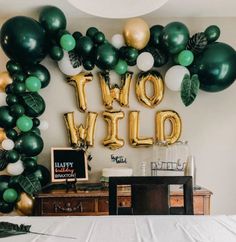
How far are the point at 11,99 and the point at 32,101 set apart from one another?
6.4 inches

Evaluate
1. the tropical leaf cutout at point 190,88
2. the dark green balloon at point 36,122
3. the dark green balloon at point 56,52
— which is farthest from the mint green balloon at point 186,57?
the dark green balloon at point 36,122

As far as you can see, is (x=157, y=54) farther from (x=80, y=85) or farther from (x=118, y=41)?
(x=80, y=85)

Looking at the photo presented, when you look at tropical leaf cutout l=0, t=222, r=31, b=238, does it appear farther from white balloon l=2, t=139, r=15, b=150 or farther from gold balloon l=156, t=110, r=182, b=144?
gold balloon l=156, t=110, r=182, b=144

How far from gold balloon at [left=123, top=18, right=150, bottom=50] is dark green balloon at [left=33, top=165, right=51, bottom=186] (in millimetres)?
1295

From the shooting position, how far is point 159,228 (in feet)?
4.22

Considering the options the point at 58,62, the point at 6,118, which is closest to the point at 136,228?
the point at 6,118

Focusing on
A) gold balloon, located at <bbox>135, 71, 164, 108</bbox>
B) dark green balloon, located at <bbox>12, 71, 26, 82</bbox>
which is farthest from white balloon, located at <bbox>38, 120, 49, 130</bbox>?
gold balloon, located at <bbox>135, 71, 164, 108</bbox>

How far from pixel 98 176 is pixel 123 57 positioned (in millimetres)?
1087

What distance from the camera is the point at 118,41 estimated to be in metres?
2.84

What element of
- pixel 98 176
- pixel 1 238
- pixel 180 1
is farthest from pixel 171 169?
pixel 1 238

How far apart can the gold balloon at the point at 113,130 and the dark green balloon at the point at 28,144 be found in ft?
2.06

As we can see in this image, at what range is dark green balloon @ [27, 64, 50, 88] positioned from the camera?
2.77 metres

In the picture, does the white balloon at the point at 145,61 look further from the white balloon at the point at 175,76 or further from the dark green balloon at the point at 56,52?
the dark green balloon at the point at 56,52

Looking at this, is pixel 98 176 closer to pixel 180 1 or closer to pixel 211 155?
pixel 211 155
